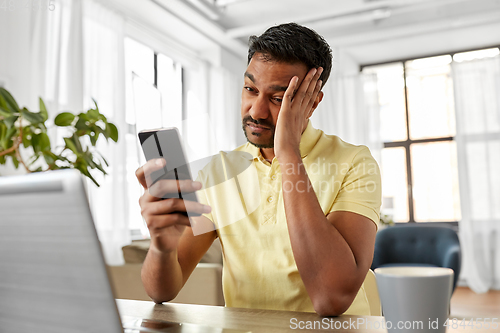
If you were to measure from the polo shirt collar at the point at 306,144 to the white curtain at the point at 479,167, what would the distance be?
13.9 feet

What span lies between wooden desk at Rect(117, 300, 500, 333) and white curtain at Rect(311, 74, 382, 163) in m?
4.53

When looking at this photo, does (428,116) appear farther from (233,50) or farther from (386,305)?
(386,305)

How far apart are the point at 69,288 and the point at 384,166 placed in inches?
210

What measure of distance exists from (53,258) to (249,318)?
0.45 meters

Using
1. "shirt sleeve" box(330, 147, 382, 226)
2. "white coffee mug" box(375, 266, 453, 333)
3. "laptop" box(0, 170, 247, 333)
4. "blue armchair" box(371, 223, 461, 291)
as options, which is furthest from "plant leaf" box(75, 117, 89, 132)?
"blue armchair" box(371, 223, 461, 291)

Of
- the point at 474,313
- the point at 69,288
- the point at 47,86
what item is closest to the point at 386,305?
the point at 69,288

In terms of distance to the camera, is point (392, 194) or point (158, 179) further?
point (392, 194)

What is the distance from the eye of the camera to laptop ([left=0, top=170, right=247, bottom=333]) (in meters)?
0.32

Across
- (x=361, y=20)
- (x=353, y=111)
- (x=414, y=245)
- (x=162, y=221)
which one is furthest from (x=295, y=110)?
(x=353, y=111)

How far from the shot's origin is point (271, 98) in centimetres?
110

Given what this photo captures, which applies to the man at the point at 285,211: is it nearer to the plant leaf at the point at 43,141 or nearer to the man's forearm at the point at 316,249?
the man's forearm at the point at 316,249

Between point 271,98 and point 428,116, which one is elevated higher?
point 428,116

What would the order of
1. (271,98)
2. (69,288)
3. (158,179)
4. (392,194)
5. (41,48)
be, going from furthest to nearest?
(392,194), (41,48), (271,98), (158,179), (69,288)

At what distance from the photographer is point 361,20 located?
411 cm
